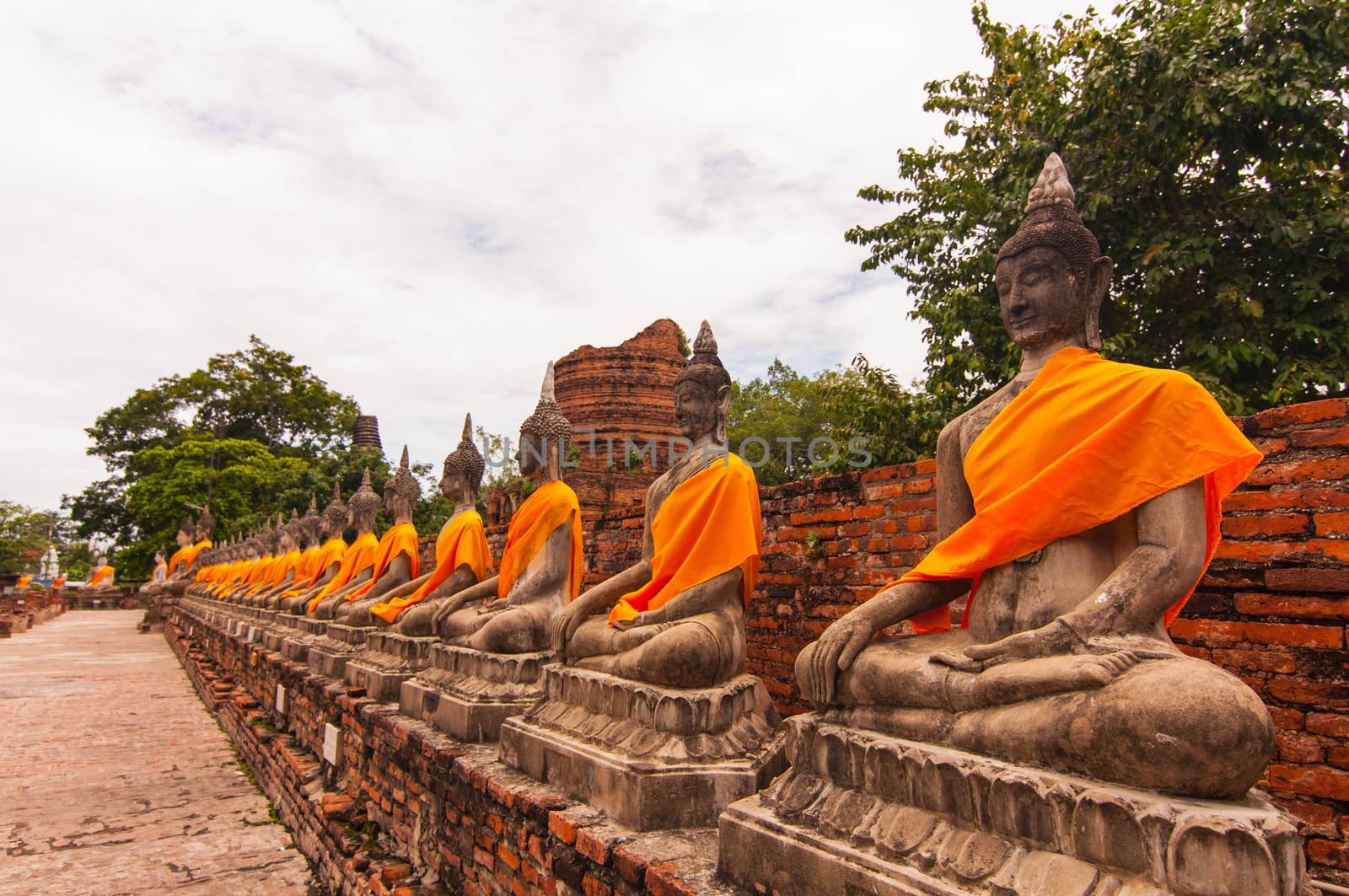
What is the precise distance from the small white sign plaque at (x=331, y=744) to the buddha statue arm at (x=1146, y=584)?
5.54 meters

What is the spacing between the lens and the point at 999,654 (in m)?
2.14

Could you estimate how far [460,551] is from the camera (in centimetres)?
623

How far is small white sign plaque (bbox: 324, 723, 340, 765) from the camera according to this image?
6.20 meters

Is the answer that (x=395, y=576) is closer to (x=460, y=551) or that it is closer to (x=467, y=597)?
(x=460, y=551)

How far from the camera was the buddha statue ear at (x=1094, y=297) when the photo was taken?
247 cm

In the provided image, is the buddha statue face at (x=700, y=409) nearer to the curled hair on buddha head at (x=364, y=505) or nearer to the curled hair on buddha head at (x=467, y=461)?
the curled hair on buddha head at (x=467, y=461)

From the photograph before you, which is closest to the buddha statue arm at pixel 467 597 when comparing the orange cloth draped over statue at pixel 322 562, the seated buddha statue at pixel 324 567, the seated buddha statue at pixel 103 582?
the seated buddha statue at pixel 324 567

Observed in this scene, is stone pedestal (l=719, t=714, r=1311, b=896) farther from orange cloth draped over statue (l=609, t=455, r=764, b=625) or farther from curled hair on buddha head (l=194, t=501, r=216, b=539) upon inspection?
curled hair on buddha head (l=194, t=501, r=216, b=539)

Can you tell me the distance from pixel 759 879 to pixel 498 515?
12.2 metres

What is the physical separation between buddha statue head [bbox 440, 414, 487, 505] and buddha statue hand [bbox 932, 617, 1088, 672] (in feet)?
16.5

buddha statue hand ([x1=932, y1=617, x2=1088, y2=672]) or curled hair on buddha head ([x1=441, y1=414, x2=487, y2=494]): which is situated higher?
curled hair on buddha head ([x1=441, y1=414, x2=487, y2=494])

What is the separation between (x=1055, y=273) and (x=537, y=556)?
3443 mm

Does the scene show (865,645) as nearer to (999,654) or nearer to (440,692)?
(999,654)

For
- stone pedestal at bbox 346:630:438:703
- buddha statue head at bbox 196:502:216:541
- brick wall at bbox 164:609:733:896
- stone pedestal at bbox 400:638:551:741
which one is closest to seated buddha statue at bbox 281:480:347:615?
brick wall at bbox 164:609:733:896
